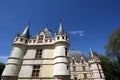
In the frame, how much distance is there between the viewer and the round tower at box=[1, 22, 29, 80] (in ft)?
48.2

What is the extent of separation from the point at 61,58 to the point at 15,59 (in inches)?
282

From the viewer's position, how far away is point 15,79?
48.9ft

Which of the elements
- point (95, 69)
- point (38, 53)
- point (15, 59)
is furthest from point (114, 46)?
point (15, 59)

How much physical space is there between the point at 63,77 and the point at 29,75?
5.15 meters

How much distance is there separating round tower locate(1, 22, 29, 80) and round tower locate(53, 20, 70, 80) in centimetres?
573

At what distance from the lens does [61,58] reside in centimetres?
1501

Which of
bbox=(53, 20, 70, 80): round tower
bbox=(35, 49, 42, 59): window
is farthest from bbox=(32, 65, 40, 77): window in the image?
bbox=(53, 20, 70, 80): round tower

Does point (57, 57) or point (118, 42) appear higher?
point (118, 42)

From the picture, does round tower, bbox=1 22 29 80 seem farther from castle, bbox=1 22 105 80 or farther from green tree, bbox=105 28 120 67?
green tree, bbox=105 28 120 67

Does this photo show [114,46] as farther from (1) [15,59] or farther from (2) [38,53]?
(1) [15,59]

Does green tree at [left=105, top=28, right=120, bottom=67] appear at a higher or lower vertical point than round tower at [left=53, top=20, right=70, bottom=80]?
higher

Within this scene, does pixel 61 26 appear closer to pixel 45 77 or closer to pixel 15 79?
pixel 45 77

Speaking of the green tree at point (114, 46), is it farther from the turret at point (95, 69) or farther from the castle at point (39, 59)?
the castle at point (39, 59)

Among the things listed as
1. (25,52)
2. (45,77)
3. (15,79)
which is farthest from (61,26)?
(15,79)
